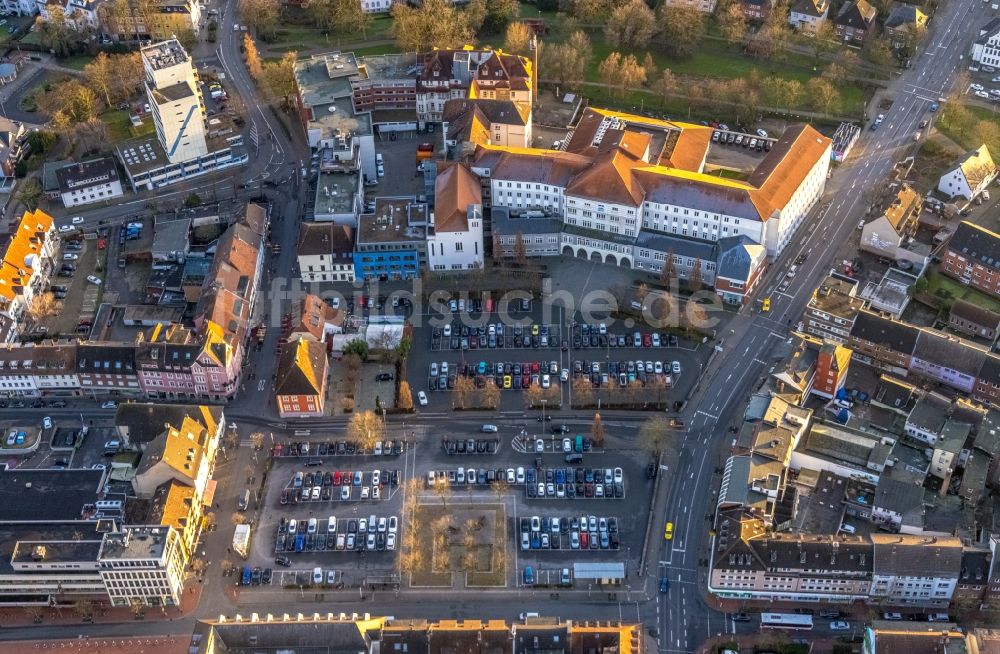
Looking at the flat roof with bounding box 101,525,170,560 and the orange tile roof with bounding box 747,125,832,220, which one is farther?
the orange tile roof with bounding box 747,125,832,220

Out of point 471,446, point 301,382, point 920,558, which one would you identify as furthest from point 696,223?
point 301,382

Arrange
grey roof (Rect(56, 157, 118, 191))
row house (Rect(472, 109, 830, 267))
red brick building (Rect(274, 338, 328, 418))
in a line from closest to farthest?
red brick building (Rect(274, 338, 328, 418)), row house (Rect(472, 109, 830, 267)), grey roof (Rect(56, 157, 118, 191))

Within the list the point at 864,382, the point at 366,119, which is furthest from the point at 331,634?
the point at 366,119

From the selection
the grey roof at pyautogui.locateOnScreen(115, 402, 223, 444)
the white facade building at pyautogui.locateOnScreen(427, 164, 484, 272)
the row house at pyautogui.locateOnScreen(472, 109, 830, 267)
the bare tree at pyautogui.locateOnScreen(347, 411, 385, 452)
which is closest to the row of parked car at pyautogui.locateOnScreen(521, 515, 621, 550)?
the bare tree at pyautogui.locateOnScreen(347, 411, 385, 452)

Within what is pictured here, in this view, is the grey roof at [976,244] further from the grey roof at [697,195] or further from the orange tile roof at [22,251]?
the orange tile roof at [22,251]

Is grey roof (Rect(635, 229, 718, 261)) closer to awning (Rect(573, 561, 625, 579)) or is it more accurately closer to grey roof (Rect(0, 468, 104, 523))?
awning (Rect(573, 561, 625, 579))

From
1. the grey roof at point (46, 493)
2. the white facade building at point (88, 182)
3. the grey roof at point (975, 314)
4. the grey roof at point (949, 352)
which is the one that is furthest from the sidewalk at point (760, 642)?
the white facade building at point (88, 182)

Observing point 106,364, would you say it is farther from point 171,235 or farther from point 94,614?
point 94,614
